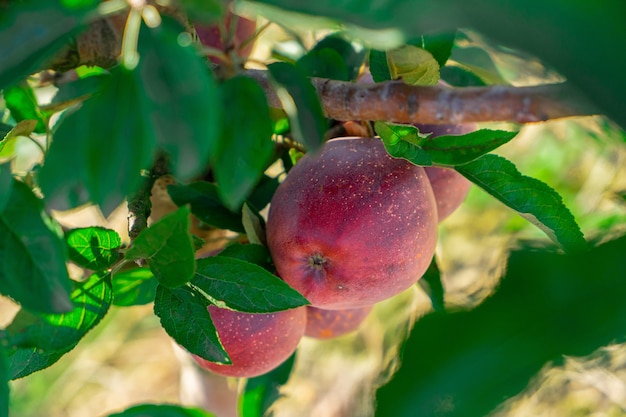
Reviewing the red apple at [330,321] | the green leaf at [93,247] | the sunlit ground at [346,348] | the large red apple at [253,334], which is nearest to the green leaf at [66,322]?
the green leaf at [93,247]

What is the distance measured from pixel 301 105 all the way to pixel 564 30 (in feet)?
0.52

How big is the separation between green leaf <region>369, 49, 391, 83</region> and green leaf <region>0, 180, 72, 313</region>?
256 millimetres

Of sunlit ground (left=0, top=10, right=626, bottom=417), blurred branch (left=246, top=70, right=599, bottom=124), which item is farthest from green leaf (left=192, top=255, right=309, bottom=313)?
sunlit ground (left=0, top=10, right=626, bottom=417)

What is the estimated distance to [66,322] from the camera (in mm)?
425

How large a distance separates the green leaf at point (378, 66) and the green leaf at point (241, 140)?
0.65ft

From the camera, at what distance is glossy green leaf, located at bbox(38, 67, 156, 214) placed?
262mm

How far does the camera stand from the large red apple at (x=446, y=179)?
1.97 ft

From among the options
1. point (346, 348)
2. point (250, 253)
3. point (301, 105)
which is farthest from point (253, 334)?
point (346, 348)

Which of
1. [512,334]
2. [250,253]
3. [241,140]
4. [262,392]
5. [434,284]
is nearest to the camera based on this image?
[512,334]

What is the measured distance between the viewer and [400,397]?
7.6 inches

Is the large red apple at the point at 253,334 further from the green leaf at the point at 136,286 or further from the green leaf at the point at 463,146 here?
the green leaf at the point at 463,146

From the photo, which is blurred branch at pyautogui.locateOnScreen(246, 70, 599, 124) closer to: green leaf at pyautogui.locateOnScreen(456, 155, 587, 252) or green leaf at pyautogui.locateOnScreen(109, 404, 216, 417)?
green leaf at pyautogui.locateOnScreen(456, 155, 587, 252)

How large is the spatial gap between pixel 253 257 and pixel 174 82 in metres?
0.29

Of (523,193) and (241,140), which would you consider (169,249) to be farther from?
(523,193)
